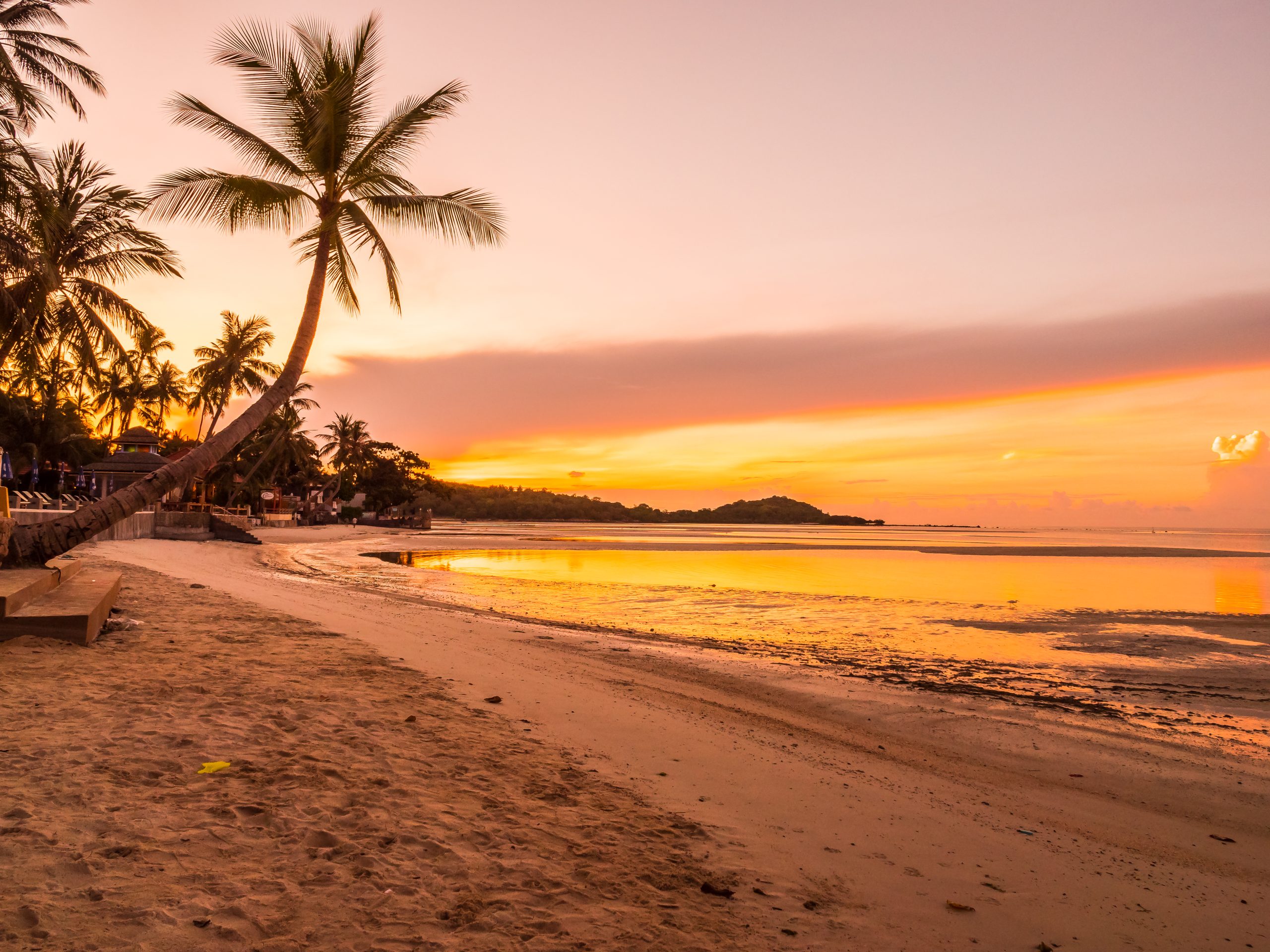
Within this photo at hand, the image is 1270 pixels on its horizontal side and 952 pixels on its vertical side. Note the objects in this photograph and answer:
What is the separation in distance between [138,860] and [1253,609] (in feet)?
64.3

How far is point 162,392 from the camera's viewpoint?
4694 centimetres

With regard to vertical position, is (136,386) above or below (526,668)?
above

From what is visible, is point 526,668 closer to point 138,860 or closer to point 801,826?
point 801,826

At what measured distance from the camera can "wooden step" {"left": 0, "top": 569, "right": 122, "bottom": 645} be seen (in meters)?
6.23

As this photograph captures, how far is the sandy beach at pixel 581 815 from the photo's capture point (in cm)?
271

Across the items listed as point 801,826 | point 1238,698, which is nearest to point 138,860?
point 801,826

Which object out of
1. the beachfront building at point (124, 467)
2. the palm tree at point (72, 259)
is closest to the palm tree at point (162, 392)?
the beachfront building at point (124, 467)

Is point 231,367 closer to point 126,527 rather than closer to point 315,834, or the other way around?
point 126,527

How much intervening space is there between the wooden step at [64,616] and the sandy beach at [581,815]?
0.72 ft

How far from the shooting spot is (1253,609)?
1497cm

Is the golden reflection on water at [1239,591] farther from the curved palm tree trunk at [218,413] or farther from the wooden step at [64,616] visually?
the curved palm tree trunk at [218,413]

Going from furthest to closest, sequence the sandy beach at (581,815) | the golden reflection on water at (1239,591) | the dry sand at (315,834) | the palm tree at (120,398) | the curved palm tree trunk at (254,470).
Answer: the curved palm tree trunk at (254,470), the palm tree at (120,398), the golden reflection on water at (1239,591), the sandy beach at (581,815), the dry sand at (315,834)

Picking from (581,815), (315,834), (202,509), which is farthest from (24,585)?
(202,509)

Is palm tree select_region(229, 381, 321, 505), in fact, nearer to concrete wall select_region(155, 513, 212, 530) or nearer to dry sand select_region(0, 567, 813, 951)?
concrete wall select_region(155, 513, 212, 530)
